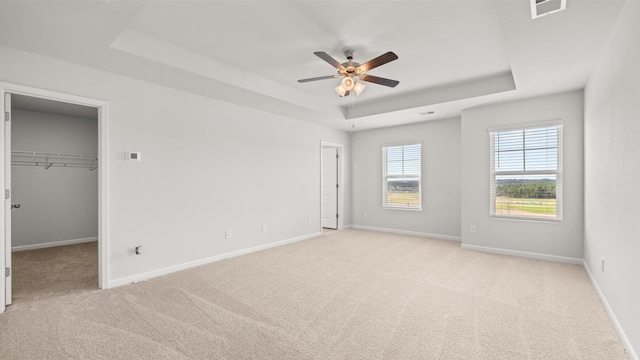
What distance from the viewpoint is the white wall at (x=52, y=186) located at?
16.4 ft

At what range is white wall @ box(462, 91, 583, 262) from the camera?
4188 mm

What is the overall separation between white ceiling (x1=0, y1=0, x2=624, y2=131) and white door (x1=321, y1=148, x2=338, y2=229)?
276 cm

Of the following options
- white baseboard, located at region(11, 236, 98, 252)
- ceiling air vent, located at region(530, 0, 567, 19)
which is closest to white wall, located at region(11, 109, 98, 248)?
white baseboard, located at region(11, 236, 98, 252)

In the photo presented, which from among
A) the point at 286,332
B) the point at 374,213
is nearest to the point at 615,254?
the point at 286,332

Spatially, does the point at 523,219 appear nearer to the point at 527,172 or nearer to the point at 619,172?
the point at 527,172

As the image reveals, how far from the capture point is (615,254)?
2434 millimetres

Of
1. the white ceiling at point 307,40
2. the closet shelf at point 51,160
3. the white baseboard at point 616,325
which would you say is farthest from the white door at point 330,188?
the closet shelf at point 51,160

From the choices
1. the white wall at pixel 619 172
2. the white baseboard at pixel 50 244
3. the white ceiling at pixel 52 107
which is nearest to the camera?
the white wall at pixel 619 172

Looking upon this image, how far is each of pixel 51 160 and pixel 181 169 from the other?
3271 millimetres

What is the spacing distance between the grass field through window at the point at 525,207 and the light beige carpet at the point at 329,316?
877 millimetres

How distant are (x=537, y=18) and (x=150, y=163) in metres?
4.18

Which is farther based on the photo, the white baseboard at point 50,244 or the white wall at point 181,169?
the white baseboard at point 50,244

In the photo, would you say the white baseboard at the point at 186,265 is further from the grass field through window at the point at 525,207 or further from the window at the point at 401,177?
the grass field through window at the point at 525,207

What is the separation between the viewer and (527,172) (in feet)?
15.1
